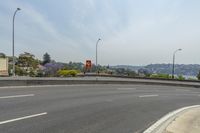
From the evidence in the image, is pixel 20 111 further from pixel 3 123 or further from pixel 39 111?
pixel 3 123

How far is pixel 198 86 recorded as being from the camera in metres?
47.8

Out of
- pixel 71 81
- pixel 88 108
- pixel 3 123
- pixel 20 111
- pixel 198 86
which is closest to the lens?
pixel 3 123

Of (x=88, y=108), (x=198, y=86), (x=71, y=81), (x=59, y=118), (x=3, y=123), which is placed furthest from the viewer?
(x=198, y=86)

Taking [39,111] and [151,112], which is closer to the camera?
[39,111]

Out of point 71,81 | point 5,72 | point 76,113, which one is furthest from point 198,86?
point 76,113

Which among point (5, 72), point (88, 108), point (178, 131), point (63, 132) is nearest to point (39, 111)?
point (88, 108)

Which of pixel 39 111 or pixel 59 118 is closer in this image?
pixel 59 118

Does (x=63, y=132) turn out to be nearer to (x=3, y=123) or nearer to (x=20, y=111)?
(x=3, y=123)

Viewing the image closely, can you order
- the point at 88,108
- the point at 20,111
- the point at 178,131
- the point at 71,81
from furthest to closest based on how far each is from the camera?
the point at 71,81, the point at 88,108, the point at 20,111, the point at 178,131

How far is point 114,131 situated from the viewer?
11.0 meters

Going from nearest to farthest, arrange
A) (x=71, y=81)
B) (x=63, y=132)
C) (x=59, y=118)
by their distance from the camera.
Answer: (x=63, y=132) → (x=59, y=118) → (x=71, y=81)

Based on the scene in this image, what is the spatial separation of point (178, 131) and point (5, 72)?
5537 centimetres

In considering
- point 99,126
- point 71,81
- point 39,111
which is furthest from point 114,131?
point 71,81

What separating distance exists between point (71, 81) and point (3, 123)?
22355mm
